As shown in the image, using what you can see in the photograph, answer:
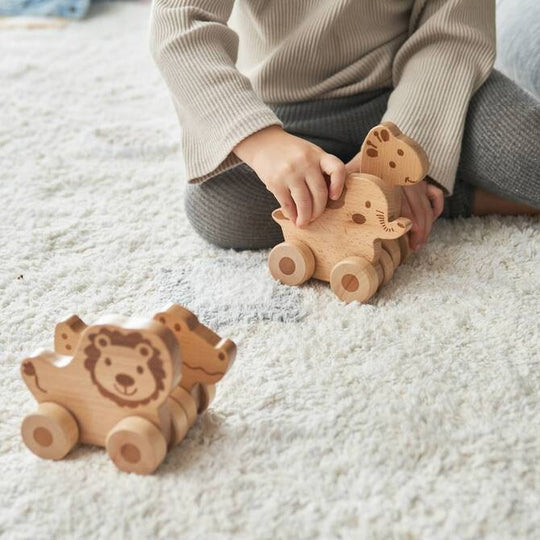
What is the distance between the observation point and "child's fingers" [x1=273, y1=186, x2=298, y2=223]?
791mm

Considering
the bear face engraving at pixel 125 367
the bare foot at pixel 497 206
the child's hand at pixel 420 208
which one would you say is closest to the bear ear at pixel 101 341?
the bear face engraving at pixel 125 367

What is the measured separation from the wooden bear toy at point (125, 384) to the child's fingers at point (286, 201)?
0.24 metres

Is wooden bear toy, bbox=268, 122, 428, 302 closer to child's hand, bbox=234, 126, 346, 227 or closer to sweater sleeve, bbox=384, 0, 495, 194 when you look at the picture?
child's hand, bbox=234, 126, 346, 227

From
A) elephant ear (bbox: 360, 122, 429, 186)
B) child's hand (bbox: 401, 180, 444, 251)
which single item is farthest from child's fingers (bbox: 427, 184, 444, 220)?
elephant ear (bbox: 360, 122, 429, 186)

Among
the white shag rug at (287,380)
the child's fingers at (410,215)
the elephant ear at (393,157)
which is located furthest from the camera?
the child's fingers at (410,215)

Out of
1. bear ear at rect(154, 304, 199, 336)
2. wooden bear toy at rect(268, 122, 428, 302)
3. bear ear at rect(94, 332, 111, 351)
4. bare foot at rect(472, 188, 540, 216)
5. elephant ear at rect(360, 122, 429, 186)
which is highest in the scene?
bear ear at rect(94, 332, 111, 351)

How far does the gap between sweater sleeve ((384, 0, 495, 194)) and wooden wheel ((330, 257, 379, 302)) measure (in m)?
0.17

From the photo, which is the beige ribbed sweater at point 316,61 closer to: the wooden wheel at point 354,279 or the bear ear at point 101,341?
the wooden wheel at point 354,279

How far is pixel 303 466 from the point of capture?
566 millimetres

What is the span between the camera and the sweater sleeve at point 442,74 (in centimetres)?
90

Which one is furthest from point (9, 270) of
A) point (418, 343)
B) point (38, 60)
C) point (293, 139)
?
point (38, 60)

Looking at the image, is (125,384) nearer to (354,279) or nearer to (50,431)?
(50,431)

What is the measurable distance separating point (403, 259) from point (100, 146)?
575 millimetres

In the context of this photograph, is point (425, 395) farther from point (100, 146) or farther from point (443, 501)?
point (100, 146)
